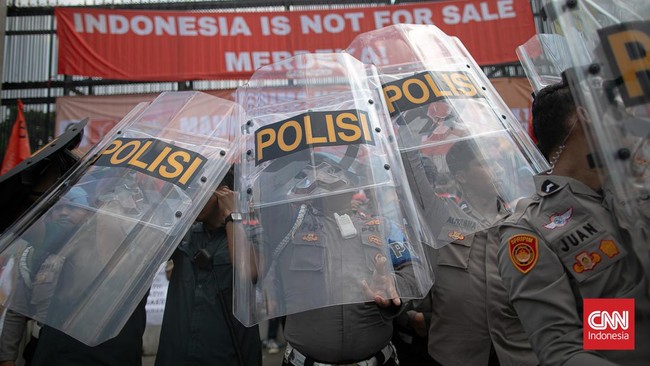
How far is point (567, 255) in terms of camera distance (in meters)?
1.08

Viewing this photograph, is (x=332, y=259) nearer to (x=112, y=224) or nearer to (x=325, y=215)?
(x=325, y=215)

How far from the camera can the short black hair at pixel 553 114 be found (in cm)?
122

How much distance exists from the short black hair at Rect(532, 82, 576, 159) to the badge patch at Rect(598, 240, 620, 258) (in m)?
0.34

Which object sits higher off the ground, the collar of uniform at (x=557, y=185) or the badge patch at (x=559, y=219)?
the collar of uniform at (x=557, y=185)

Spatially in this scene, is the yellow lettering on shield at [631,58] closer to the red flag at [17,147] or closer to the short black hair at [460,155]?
the short black hair at [460,155]

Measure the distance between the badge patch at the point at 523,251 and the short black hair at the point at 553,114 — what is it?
12.6 inches

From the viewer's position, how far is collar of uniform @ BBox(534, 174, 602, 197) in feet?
3.73

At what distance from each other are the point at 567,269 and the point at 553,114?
45 cm

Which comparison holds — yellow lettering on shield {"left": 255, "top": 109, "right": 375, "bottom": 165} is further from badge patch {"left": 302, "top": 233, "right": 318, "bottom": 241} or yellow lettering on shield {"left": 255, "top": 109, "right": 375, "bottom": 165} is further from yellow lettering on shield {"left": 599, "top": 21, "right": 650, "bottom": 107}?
yellow lettering on shield {"left": 599, "top": 21, "right": 650, "bottom": 107}

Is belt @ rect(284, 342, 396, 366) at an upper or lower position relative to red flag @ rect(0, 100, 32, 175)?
lower

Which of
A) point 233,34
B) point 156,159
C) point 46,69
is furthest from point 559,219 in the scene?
point 46,69

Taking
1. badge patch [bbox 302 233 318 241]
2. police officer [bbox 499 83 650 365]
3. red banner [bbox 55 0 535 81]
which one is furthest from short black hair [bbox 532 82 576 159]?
red banner [bbox 55 0 535 81]

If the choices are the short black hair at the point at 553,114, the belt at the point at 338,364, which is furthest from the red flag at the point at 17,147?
the short black hair at the point at 553,114

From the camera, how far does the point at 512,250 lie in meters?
1.17
